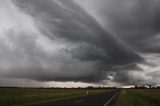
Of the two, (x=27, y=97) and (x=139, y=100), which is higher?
(x=27, y=97)

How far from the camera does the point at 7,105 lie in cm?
2162

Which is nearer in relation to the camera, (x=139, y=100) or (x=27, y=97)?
(x=27, y=97)

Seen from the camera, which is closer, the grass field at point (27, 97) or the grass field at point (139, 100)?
the grass field at point (27, 97)

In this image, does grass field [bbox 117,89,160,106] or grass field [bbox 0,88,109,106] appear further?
grass field [bbox 117,89,160,106]
